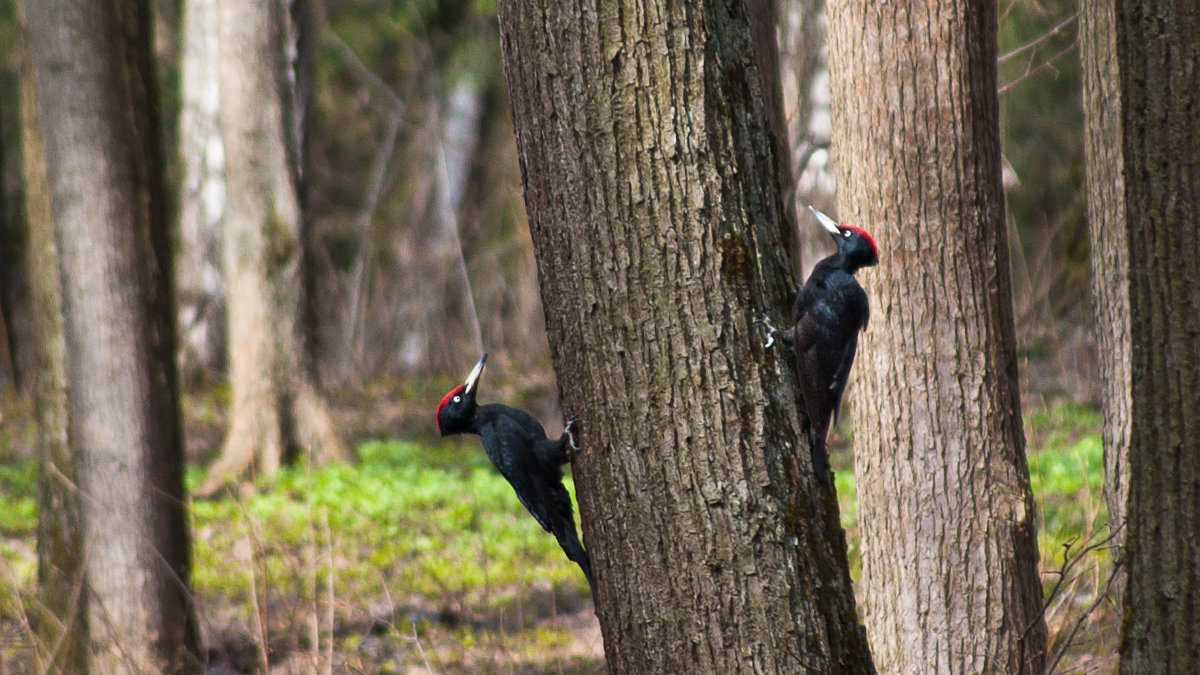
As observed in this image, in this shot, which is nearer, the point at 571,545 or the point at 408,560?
the point at 571,545

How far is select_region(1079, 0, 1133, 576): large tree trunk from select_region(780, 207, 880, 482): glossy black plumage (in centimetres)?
135

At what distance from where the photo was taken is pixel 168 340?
16.4 feet

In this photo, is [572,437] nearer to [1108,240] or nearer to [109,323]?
Result: [1108,240]

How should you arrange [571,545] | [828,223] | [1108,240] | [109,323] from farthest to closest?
[109,323] < [1108,240] < [571,545] < [828,223]

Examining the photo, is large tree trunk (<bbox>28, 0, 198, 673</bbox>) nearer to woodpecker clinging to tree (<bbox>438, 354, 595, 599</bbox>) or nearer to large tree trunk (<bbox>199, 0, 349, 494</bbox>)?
woodpecker clinging to tree (<bbox>438, 354, 595, 599</bbox>)

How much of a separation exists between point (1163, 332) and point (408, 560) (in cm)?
541

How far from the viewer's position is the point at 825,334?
8.95 ft

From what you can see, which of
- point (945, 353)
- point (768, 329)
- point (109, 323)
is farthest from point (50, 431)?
point (945, 353)

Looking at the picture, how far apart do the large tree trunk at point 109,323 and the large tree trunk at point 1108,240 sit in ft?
13.2

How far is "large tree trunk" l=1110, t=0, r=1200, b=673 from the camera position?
2.29 m

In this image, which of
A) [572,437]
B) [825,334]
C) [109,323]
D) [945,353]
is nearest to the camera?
[572,437]

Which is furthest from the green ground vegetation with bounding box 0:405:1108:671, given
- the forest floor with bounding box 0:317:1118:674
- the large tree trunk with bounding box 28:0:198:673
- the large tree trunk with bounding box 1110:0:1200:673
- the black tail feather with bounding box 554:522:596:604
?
the large tree trunk with bounding box 1110:0:1200:673

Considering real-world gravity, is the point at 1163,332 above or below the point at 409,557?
above

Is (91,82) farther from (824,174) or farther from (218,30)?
(824,174)
